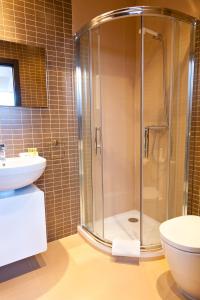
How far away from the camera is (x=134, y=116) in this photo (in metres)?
2.36

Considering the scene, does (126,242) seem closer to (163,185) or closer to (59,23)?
(163,185)

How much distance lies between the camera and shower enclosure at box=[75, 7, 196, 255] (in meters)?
1.83

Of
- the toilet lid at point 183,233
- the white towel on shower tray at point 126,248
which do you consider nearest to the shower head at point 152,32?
the toilet lid at point 183,233

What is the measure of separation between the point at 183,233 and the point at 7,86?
168 cm

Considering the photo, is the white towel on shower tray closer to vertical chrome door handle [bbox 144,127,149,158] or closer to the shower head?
vertical chrome door handle [bbox 144,127,149,158]

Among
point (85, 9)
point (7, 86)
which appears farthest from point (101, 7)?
point (7, 86)

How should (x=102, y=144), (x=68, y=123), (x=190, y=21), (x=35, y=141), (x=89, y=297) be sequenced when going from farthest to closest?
(x=102, y=144)
(x=68, y=123)
(x=35, y=141)
(x=190, y=21)
(x=89, y=297)

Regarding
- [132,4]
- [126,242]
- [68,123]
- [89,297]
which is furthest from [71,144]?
[132,4]

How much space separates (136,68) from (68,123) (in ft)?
3.29

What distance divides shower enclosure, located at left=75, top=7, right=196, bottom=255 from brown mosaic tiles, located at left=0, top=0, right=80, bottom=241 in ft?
0.35

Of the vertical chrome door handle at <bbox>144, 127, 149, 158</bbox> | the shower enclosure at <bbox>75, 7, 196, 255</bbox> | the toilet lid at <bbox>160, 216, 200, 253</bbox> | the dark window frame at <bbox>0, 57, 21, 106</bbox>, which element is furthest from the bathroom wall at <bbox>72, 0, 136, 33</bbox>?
the toilet lid at <bbox>160, 216, 200, 253</bbox>

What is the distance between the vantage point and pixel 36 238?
150 cm

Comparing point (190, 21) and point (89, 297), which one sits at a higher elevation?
point (190, 21)

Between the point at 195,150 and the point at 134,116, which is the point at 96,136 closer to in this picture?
the point at 134,116
